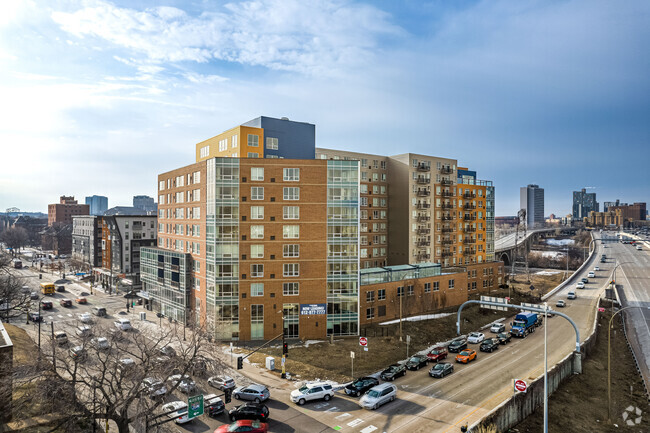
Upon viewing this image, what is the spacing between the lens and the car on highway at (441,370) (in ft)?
128

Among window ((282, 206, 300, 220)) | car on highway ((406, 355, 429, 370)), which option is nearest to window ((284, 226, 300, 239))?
window ((282, 206, 300, 220))

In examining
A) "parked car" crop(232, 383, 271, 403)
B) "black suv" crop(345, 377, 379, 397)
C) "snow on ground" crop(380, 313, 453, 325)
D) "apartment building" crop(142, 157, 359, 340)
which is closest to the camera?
"parked car" crop(232, 383, 271, 403)

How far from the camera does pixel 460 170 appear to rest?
91750 millimetres

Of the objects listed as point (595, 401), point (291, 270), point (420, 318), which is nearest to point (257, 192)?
point (291, 270)

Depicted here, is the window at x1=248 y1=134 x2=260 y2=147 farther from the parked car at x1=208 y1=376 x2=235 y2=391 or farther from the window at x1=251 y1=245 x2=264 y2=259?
the parked car at x1=208 y1=376 x2=235 y2=391

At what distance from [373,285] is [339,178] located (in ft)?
56.9

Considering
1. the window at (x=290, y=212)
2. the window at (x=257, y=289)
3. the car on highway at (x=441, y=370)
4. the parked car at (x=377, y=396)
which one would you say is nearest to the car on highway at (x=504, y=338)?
the car on highway at (x=441, y=370)

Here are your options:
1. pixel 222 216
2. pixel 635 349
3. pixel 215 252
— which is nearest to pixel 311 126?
pixel 222 216

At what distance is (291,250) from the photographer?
5281 cm

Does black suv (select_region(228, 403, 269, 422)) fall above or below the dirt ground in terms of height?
above

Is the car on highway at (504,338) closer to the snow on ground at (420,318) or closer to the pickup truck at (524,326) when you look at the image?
the pickup truck at (524,326)

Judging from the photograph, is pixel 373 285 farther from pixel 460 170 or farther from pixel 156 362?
pixel 460 170

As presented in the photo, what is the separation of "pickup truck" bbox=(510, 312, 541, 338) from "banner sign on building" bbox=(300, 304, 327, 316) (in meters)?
29.1

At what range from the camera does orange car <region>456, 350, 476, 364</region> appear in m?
43.7
